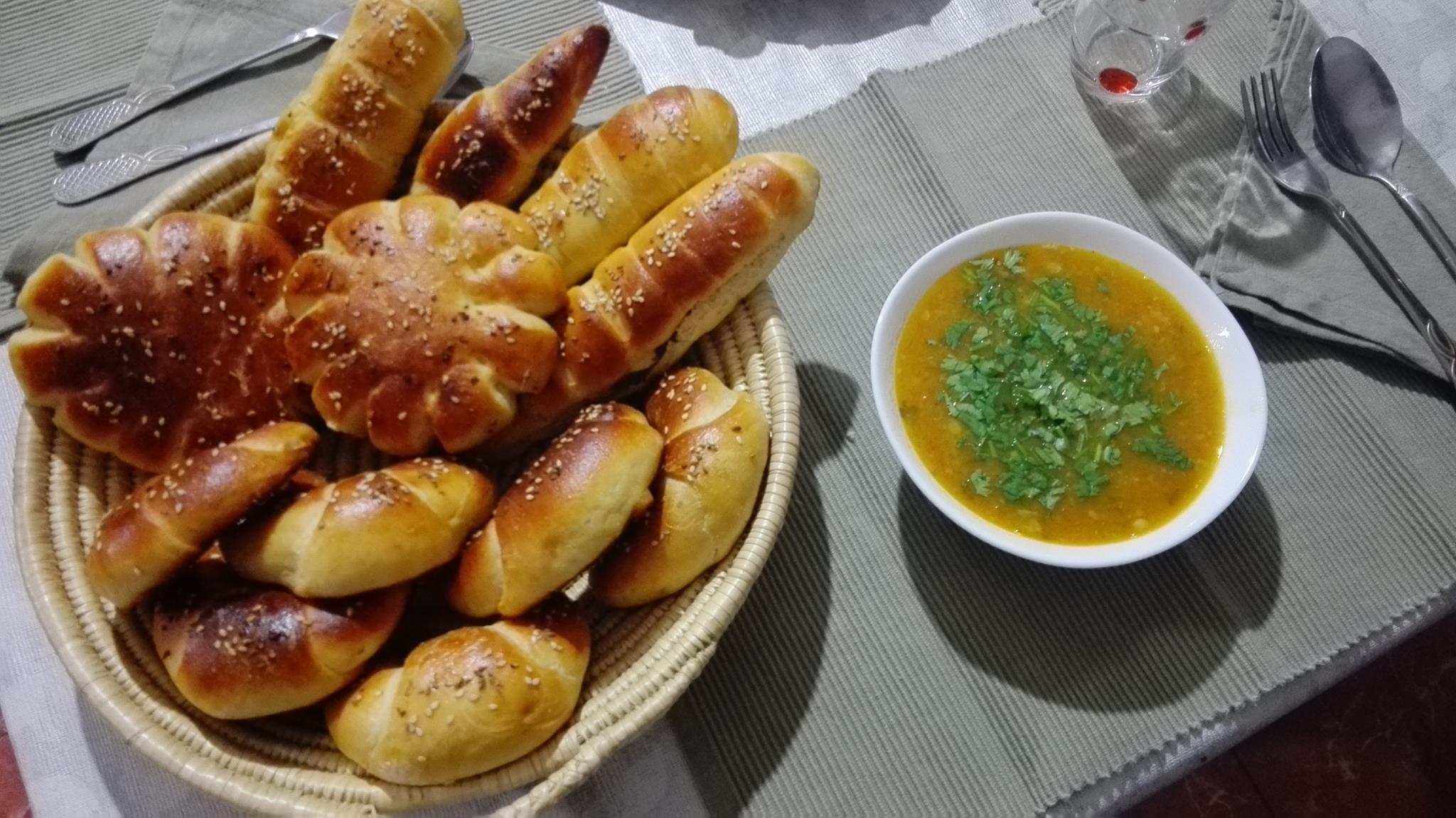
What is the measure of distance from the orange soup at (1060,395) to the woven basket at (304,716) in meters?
0.24

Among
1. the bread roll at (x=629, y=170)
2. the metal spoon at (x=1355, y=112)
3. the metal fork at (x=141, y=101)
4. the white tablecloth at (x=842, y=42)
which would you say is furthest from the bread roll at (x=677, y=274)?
the metal spoon at (x=1355, y=112)

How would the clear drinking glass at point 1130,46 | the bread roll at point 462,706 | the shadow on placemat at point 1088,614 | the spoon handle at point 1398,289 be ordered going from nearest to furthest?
the bread roll at point 462,706 → the shadow on placemat at point 1088,614 → the spoon handle at point 1398,289 → the clear drinking glass at point 1130,46

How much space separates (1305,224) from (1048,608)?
2.77 ft

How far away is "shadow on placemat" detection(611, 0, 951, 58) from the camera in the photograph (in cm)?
186

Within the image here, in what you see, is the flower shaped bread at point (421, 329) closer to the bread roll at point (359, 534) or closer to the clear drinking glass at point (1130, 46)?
the bread roll at point (359, 534)

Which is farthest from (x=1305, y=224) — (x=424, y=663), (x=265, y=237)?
(x=265, y=237)

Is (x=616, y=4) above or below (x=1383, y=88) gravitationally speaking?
above

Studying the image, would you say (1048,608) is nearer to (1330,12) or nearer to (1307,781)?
(1307,781)

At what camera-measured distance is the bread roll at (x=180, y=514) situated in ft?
3.83

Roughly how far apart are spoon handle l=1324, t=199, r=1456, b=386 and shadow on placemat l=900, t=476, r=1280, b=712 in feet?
1.34

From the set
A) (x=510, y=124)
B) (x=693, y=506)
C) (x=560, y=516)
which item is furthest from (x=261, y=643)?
(x=510, y=124)

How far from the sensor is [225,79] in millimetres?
1717

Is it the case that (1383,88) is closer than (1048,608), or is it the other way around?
(1048,608)

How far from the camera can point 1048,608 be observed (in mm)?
1438
